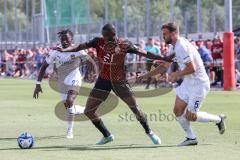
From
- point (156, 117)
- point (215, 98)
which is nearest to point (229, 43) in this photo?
point (215, 98)

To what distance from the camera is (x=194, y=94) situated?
12039 millimetres

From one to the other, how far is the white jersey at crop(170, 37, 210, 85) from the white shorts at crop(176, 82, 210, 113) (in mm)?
69

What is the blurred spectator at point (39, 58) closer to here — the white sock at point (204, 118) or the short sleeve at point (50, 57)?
the short sleeve at point (50, 57)

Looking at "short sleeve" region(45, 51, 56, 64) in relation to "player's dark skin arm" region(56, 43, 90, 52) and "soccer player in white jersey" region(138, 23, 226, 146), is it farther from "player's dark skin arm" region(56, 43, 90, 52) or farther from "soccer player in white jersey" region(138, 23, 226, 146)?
"soccer player in white jersey" region(138, 23, 226, 146)

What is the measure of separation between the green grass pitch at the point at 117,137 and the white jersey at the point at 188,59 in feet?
3.65

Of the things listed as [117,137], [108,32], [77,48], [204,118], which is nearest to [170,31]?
[108,32]

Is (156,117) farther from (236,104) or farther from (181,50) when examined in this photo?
(181,50)

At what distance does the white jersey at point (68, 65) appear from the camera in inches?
569

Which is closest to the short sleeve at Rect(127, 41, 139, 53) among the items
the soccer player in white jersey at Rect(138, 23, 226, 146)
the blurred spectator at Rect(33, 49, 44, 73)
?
the soccer player in white jersey at Rect(138, 23, 226, 146)

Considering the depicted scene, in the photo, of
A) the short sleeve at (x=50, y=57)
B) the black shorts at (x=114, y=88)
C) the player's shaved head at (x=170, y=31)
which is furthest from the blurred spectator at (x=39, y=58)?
the player's shaved head at (x=170, y=31)

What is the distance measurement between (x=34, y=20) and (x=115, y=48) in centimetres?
4987

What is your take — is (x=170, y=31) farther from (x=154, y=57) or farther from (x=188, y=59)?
(x=154, y=57)

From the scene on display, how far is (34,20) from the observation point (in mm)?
61531

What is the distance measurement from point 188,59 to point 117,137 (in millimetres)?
2633
